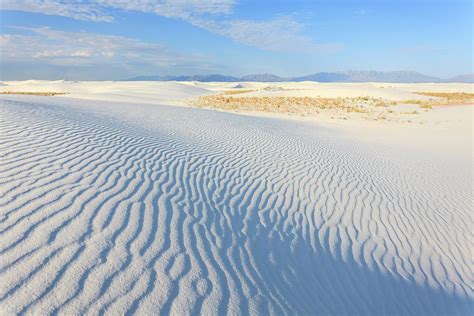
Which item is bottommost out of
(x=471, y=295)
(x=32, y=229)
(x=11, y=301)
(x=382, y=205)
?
(x=471, y=295)

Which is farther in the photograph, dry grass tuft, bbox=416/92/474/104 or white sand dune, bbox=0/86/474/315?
dry grass tuft, bbox=416/92/474/104

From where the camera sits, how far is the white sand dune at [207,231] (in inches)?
117

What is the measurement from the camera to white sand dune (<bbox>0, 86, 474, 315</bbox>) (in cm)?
298

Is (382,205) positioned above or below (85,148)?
below

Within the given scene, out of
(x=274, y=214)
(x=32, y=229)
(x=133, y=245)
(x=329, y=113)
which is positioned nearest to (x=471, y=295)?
(x=274, y=214)

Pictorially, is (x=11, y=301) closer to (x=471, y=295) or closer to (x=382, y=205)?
(x=471, y=295)

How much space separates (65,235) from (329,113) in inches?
917

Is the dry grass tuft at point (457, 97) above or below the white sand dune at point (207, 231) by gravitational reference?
above

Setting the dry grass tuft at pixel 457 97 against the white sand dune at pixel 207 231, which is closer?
the white sand dune at pixel 207 231

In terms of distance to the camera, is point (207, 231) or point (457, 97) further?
point (457, 97)

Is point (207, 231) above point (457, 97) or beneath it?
beneath

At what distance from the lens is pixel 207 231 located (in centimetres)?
432

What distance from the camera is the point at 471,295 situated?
14.3 feet

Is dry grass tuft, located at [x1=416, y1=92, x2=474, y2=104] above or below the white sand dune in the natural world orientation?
above
